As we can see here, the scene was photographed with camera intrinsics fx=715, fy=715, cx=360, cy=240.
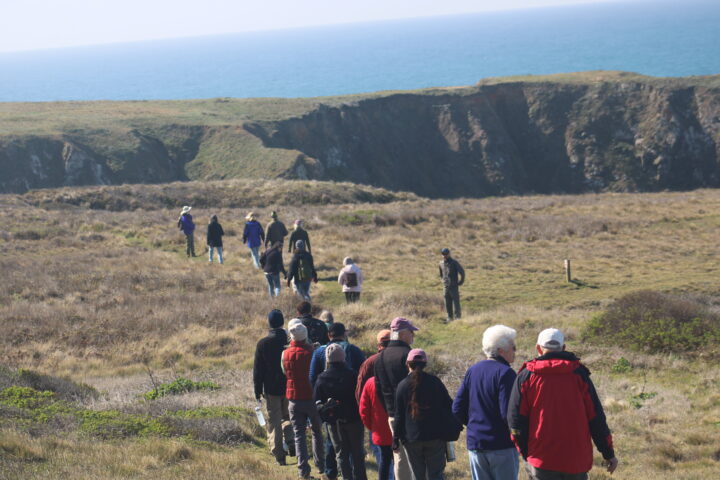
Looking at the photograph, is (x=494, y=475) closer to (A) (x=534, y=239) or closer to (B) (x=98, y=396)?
(B) (x=98, y=396)

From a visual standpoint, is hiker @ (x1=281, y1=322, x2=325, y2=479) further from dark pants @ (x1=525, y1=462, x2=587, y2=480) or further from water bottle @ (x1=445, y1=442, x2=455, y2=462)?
dark pants @ (x1=525, y1=462, x2=587, y2=480)

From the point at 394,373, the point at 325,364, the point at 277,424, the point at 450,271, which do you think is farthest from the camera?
the point at 450,271

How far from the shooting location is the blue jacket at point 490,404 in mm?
5719

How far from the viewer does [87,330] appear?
15680mm

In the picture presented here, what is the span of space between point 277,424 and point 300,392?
0.81 meters

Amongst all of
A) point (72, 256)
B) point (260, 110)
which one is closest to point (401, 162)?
point (260, 110)

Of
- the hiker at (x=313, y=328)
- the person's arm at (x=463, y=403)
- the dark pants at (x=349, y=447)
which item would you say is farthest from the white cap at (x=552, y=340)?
the hiker at (x=313, y=328)

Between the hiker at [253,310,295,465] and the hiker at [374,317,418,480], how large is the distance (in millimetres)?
1865

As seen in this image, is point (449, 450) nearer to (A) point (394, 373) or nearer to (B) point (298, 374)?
(A) point (394, 373)

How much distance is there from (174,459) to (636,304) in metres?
10.8

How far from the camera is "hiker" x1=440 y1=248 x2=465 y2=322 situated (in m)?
16.3

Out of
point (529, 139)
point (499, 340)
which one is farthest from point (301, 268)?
point (529, 139)

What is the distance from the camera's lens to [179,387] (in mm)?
11578

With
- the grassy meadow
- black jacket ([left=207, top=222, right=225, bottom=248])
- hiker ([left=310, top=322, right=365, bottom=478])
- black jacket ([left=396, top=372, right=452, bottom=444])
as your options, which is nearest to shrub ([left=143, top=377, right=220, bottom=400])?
the grassy meadow
